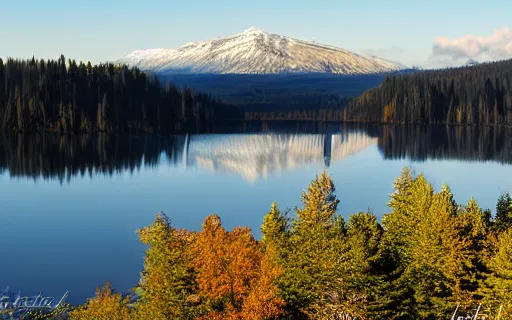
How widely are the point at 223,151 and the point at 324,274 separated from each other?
357 feet

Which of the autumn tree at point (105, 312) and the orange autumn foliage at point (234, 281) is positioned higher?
the orange autumn foliage at point (234, 281)

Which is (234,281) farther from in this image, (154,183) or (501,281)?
(154,183)

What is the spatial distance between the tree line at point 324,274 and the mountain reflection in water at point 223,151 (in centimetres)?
6804

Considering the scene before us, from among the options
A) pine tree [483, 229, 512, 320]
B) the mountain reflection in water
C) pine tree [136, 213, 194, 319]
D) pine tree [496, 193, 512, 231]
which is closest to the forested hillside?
the mountain reflection in water

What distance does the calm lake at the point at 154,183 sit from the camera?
56.2m

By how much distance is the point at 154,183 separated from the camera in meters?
99.9

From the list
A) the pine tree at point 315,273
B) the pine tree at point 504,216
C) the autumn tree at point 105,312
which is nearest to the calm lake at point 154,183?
the autumn tree at point 105,312

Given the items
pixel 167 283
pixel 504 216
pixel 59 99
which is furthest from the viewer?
pixel 59 99

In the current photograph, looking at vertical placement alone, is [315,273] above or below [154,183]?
above

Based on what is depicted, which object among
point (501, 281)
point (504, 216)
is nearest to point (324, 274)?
point (501, 281)

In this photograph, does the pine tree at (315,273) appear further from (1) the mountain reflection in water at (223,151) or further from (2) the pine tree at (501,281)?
(1) the mountain reflection in water at (223,151)

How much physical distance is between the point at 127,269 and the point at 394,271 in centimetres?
2276

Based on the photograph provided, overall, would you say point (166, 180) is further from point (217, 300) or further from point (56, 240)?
point (217, 300)

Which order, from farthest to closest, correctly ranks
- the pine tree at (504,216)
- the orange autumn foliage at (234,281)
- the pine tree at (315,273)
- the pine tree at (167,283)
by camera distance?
the pine tree at (504,216) < the pine tree at (315,273) < the orange autumn foliage at (234,281) < the pine tree at (167,283)
